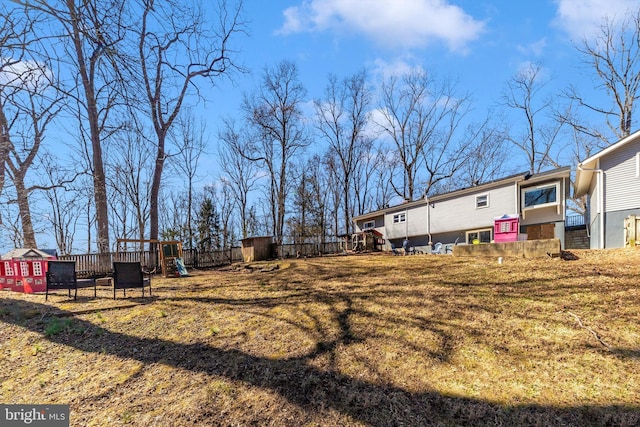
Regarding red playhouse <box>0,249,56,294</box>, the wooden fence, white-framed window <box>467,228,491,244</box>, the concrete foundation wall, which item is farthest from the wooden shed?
the concrete foundation wall

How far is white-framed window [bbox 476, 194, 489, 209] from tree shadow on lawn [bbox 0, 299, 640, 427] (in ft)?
47.0

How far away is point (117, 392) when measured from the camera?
141 inches

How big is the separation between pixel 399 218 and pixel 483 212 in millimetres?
6500

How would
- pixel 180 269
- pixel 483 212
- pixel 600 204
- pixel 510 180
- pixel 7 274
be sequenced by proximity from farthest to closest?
pixel 483 212
pixel 510 180
pixel 180 269
pixel 600 204
pixel 7 274

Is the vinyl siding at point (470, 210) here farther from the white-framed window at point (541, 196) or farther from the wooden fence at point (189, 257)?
the wooden fence at point (189, 257)

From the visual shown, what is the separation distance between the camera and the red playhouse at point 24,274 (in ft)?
27.3

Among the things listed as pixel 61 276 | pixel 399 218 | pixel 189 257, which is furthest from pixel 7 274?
pixel 399 218

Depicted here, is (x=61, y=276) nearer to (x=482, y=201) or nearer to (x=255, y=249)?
(x=255, y=249)

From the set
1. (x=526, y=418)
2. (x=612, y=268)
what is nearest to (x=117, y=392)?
(x=526, y=418)

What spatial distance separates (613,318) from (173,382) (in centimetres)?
580

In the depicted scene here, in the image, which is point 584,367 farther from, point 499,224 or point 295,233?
point 295,233

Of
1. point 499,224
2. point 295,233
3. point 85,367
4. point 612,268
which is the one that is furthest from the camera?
point 295,233

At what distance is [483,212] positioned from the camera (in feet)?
54.7

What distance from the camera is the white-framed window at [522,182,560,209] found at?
545 inches
